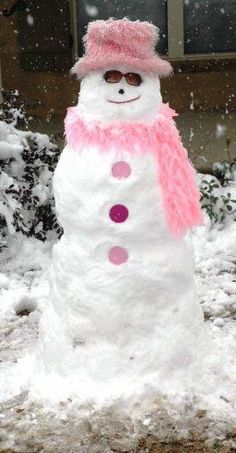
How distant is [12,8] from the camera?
29.5 feet

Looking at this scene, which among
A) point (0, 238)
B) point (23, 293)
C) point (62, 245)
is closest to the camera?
point (62, 245)

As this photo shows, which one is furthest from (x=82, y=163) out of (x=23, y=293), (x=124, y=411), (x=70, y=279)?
(x=23, y=293)

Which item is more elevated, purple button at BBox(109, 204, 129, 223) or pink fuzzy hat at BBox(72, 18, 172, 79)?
pink fuzzy hat at BBox(72, 18, 172, 79)

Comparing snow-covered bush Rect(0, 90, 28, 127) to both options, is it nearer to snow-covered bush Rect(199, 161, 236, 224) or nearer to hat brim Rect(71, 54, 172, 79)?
snow-covered bush Rect(199, 161, 236, 224)

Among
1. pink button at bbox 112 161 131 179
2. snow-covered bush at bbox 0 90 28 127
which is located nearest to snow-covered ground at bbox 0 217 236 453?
pink button at bbox 112 161 131 179

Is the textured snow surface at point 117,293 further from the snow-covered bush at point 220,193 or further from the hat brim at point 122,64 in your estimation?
the snow-covered bush at point 220,193

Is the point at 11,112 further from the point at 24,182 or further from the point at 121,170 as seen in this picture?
the point at 121,170

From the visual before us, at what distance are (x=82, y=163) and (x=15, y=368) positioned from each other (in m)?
1.35

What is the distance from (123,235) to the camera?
10.6 feet

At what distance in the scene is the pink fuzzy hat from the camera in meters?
3.07

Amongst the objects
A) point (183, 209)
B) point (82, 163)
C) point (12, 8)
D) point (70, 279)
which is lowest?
point (70, 279)

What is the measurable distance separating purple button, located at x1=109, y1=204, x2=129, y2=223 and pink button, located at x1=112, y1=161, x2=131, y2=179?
0.51 feet

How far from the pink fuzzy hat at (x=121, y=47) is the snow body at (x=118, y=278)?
8 centimetres

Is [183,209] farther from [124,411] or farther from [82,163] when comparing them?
[124,411]
